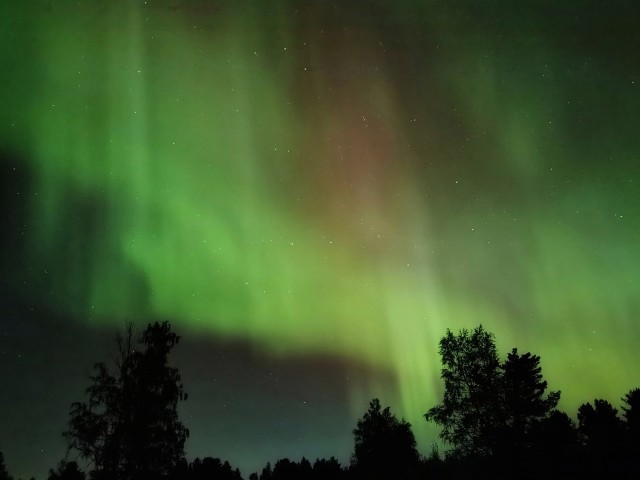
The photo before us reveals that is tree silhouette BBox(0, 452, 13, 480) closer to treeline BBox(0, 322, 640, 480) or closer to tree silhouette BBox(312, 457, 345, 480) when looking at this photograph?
treeline BBox(0, 322, 640, 480)

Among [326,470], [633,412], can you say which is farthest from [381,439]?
[633,412]

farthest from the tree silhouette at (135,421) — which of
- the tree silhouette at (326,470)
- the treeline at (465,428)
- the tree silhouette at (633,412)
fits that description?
the tree silhouette at (633,412)

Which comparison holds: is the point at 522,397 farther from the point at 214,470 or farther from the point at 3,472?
the point at 3,472

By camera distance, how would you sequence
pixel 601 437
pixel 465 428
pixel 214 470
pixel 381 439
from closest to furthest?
pixel 601 437 < pixel 465 428 < pixel 214 470 < pixel 381 439

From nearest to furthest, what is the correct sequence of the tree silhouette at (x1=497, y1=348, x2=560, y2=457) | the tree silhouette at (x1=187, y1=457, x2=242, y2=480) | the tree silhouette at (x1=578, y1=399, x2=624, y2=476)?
1. the tree silhouette at (x1=578, y1=399, x2=624, y2=476)
2. the tree silhouette at (x1=497, y1=348, x2=560, y2=457)
3. the tree silhouette at (x1=187, y1=457, x2=242, y2=480)

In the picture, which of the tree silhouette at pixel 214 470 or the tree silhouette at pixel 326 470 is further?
the tree silhouette at pixel 214 470

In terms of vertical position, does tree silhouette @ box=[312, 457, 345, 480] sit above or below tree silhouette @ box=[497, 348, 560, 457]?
below

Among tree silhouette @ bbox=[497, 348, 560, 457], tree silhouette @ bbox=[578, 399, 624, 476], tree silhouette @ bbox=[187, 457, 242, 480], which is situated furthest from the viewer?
tree silhouette @ bbox=[187, 457, 242, 480]

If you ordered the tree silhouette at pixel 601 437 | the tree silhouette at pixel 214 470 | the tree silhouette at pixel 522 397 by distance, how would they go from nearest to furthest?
the tree silhouette at pixel 601 437
the tree silhouette at pixel 522 397
the tree silhouette at pixel 214 470

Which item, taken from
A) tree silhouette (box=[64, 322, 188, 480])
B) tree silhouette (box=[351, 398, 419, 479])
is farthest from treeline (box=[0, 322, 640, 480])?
tree silhouette (box=[351, 398, 419, 479])

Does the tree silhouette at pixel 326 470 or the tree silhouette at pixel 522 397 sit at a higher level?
the tree silhouette at pixel 522 397

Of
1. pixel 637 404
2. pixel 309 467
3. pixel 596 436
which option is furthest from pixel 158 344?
pixel 637 404

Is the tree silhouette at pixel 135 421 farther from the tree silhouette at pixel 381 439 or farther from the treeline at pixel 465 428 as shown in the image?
the tree silhouette at pixel 381 439

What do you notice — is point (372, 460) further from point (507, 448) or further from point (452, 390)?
point (507, 448)
